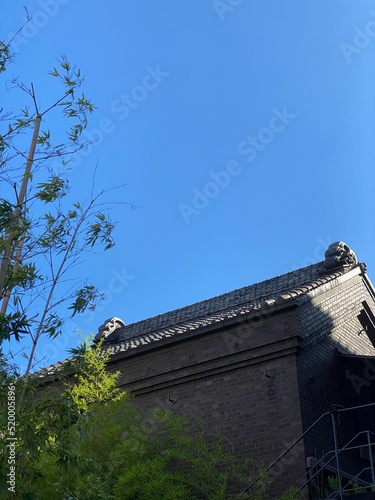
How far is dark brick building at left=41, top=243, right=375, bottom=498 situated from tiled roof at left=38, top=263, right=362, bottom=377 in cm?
6

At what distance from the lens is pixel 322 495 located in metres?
12.5

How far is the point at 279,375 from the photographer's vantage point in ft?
45.4

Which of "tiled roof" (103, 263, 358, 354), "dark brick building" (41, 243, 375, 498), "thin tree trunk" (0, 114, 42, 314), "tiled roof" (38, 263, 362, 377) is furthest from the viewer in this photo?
"tiled roof" (103, 263, 358, 354)

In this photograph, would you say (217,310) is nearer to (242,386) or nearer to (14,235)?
→ (242,386)

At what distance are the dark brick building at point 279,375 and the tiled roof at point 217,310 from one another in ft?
0.20

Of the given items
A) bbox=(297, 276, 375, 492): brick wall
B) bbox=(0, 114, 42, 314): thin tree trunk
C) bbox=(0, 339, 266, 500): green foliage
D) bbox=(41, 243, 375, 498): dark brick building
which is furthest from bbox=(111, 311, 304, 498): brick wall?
bbox=(0, 114, 42, 314): thin tree trunk

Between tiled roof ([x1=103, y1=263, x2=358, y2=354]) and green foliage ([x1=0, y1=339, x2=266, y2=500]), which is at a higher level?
tiled roof ([x1=103, y1=263, x2=358, y2=354])

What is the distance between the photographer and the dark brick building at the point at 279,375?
13.4 m

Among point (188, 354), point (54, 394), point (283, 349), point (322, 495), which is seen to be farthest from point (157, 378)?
point (54, 394)

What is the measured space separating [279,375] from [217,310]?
4.86 metres

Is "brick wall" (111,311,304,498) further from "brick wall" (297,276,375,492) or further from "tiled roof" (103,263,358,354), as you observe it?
"tiled roof" (103,263,358,354)

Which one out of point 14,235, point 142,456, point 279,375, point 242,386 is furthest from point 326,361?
point 14,235

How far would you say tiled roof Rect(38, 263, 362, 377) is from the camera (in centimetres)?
1501

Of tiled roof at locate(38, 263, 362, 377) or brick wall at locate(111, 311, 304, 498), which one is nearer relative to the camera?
brick wall at locate(111, 311, 304, 498)
